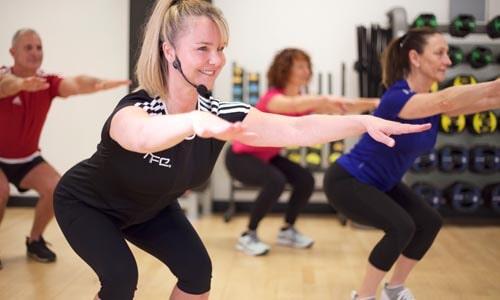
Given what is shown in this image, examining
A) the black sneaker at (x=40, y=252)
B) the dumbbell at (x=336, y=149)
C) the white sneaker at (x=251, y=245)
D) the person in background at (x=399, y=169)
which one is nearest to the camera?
the person in background at (x=399, y=169)

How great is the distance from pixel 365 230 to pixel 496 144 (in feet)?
4.35

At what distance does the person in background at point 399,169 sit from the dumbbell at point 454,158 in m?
2.14

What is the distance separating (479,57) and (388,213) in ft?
8.80

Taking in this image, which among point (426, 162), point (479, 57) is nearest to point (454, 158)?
point (426, 162)

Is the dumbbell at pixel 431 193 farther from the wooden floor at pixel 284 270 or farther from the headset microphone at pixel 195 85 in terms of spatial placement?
the headset microphone at pixel 195 85

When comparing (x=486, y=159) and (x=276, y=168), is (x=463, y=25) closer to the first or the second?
(x=486, y=159)

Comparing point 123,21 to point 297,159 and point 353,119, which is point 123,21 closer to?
→ point 297,159

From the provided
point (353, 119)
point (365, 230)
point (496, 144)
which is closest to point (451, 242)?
point (365, 230)

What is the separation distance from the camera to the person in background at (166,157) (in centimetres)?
186

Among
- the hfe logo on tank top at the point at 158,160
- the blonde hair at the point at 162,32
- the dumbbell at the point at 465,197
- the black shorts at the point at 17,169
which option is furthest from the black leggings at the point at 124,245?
the dumbbell at the point at 465,197

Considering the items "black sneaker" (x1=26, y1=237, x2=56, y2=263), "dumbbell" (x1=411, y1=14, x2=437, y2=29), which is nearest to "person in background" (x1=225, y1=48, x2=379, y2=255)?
"dumbbell" (x1=411, y1=14, x2=437, y2=29)

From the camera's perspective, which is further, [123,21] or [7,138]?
[123,21]

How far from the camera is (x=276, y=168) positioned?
436 centimetres

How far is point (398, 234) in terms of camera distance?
272 centimetres
